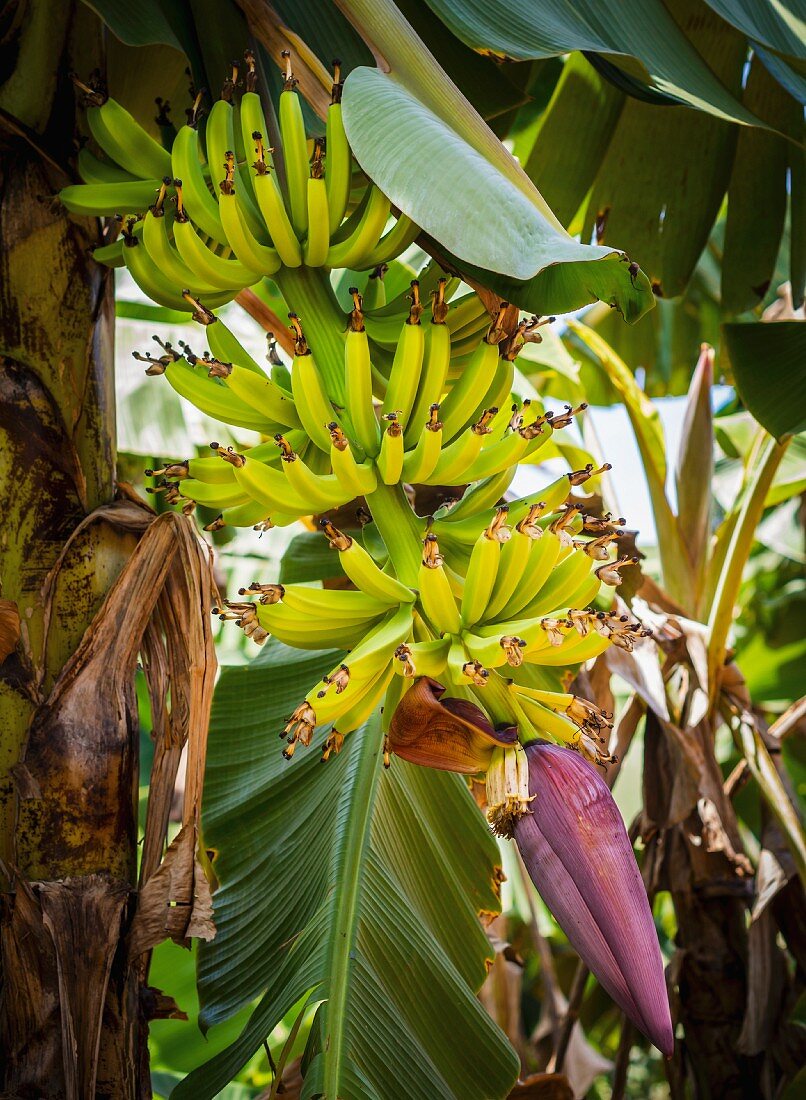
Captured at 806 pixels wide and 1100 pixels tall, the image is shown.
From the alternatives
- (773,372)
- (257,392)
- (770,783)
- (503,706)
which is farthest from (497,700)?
(770,783)

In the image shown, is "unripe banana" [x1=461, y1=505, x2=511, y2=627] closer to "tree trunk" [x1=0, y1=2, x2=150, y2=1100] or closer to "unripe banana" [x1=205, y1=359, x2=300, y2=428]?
"unripe banana" [x1=205, y1=359, x2=300, y2=428]

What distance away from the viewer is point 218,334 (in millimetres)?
872

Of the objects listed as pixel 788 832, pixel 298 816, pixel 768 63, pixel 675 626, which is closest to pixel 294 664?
pixel 298 816

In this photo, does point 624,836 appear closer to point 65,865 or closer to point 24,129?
point 65,865

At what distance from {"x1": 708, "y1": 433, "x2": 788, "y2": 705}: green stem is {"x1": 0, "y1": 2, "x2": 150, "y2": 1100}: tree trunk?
3.56ft

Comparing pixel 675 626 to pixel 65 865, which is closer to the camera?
pixel 65 865

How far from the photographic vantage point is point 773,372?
1.28 m

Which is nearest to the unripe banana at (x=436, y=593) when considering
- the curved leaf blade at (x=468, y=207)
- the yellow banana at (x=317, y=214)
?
the curved leaf blade at (x=468, y=207)

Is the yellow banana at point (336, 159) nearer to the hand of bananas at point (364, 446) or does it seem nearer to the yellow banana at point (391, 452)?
the hand of bananas at point (364, 446)

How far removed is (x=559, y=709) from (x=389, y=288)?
939 millimetres

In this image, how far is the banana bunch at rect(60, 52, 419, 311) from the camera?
0.78m

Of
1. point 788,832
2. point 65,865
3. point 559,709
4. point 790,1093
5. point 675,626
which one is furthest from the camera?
point 675,626

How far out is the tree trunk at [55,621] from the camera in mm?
806

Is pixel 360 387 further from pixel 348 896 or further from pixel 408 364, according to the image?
pixel 348 896
